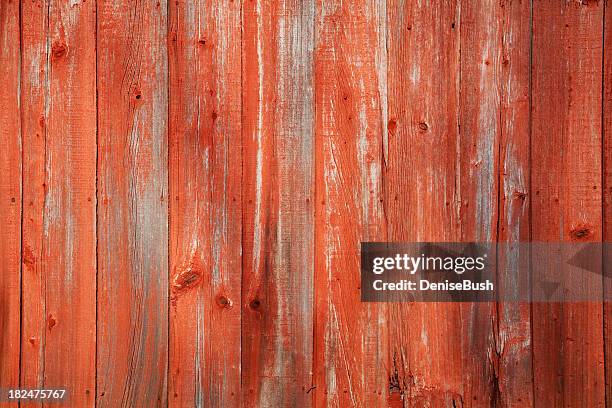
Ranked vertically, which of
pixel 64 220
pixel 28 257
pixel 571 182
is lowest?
pixel 28 257

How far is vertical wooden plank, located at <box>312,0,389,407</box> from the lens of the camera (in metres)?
1.33

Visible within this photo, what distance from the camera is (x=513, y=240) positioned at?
1328mm

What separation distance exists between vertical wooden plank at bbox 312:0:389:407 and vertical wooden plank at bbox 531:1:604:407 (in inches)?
17.1

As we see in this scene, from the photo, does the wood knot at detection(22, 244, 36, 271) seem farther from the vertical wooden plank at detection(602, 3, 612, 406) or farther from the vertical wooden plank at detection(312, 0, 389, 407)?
the vertical wooden plank at detection(602, 3, 612, 406)

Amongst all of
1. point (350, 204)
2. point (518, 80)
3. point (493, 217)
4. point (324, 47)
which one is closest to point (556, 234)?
point (493, 217)

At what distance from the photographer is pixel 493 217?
4.36ft

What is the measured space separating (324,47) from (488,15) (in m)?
0.46

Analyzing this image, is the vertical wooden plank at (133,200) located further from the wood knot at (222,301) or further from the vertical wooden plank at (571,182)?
the vertical wooden plank at (571,182)

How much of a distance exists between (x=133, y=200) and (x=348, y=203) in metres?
0.60

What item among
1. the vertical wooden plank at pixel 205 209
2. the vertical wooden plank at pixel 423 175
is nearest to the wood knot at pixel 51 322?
the vertical wooden plank at pixel 205 209

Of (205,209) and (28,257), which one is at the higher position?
(205,209)

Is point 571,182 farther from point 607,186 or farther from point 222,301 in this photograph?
point 222,301

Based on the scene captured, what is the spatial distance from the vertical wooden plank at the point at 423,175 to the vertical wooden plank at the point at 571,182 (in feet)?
0.76

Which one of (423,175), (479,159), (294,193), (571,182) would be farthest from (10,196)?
(571,182)
